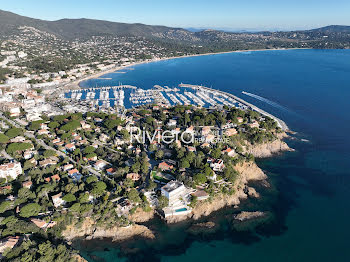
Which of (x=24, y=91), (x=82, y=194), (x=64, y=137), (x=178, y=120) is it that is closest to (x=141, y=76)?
(x=24, y=91)

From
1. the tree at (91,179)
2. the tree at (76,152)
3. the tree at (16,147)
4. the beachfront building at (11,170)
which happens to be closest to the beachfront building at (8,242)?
the tree at (91,179)

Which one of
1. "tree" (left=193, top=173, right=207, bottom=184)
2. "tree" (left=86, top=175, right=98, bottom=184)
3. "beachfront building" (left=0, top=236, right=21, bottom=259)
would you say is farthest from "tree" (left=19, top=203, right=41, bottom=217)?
"tree" (left=193, top=173, right=207, bottom=184)

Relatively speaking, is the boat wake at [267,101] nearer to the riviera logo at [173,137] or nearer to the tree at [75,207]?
the riviera logo at [173,137]

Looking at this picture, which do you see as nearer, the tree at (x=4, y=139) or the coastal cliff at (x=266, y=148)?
the tree at (x=4, y=139)

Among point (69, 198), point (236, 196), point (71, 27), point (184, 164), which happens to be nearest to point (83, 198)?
point (69, 198)

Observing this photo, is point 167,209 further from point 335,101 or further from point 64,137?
point 335,101

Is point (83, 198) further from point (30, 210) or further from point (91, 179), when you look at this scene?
point (30, 210)

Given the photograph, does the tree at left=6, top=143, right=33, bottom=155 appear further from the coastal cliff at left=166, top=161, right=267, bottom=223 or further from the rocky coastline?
the coastal cliff at left=166, top=161, right=267, bottom=223
